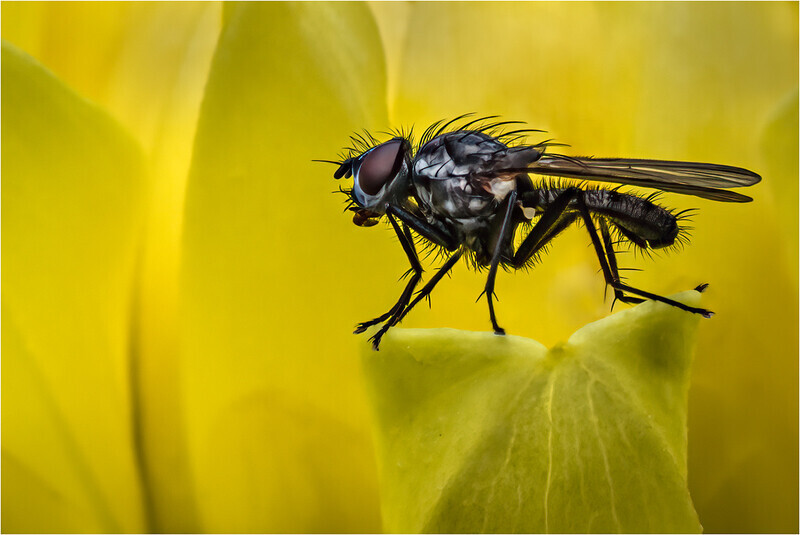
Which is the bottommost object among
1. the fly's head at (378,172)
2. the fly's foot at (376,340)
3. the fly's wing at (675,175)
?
the fly's foot at (376,340)

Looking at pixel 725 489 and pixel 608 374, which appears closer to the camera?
pixel 608 374

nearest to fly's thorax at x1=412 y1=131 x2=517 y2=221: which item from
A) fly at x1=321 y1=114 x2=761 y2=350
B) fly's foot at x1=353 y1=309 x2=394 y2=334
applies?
fly at x1=321 y1=114 x2=761 y2=350

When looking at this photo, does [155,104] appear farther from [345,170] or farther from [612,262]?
[612,262]

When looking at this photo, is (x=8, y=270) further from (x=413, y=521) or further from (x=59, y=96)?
(x=413, y=521)

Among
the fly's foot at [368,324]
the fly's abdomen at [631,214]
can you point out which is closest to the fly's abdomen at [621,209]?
the fly's abdomen at [631,214]

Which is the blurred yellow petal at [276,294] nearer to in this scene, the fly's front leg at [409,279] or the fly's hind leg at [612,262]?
the fly's front leg at [409,279]

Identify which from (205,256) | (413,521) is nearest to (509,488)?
(413,521)

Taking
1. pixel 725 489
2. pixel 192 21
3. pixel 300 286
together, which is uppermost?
pixel 192 21

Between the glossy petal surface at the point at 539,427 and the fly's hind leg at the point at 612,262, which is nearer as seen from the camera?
the glossy petal surface at the point at 539,427
